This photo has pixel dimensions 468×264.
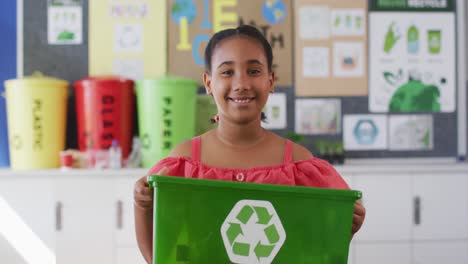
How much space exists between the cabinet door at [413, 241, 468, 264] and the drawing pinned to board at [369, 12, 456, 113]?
0.82m

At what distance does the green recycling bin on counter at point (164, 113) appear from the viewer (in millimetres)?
2600

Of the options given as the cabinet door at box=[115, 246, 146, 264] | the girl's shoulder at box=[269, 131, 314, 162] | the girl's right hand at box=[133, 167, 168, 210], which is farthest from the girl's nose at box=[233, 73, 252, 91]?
the cabinet door at box=[115, 246, 146, 264]

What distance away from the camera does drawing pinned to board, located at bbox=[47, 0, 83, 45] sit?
9.52 ft

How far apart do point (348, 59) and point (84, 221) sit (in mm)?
1763

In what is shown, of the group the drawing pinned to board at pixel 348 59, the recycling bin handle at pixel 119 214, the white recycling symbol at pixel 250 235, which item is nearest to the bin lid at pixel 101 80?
the recycling bin handle at pixel 119 214

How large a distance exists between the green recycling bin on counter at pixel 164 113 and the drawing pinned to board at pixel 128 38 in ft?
1.17

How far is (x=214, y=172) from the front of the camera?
3.81ft

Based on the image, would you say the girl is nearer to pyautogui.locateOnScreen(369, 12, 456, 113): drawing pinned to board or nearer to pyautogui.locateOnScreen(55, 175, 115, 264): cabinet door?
pyautogui.locateOnScreen(55, 175, 115, 264): cabinet door

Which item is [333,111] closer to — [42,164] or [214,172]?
[42,164]

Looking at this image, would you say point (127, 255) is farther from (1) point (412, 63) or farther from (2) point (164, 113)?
(1) point (412, 63)

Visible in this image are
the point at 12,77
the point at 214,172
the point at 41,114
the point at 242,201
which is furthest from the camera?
the point at 12,77

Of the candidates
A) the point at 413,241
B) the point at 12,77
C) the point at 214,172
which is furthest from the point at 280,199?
the point at 12,77

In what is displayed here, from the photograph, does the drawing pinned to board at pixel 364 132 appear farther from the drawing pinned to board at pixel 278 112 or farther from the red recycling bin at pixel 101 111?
the red recycling bin at pixel 101 111

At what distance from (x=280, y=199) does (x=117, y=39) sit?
2.19 meters
